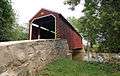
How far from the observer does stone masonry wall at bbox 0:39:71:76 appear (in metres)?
8.16

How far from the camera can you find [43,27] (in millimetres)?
29938

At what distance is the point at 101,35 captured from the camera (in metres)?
17.2

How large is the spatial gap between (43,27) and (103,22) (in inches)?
604

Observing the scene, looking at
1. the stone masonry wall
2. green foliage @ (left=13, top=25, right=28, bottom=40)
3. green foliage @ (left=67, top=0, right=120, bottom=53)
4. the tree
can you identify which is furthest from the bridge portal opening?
the stone masonry wall

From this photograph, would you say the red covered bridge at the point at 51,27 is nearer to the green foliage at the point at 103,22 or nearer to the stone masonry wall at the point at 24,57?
the green foliage at the point at 103,22

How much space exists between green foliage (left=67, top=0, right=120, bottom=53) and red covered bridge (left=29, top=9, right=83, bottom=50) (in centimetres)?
597

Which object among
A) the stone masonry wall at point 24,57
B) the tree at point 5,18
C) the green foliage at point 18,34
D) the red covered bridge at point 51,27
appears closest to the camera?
the stone masonry wall at point 24,57

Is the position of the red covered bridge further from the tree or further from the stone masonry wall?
the stone masonry wall

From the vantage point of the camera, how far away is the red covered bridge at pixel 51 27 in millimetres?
24031

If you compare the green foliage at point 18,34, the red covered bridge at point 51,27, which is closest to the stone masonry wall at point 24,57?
the red covered bridge at point 51,27

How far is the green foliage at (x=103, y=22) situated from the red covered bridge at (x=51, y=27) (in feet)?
19.6

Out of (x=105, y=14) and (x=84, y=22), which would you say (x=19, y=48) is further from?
(x=84, y=22)

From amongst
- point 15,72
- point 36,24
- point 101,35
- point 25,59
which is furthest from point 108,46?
point 36,24

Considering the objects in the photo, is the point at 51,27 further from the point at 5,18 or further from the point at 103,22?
the point at 103,22
